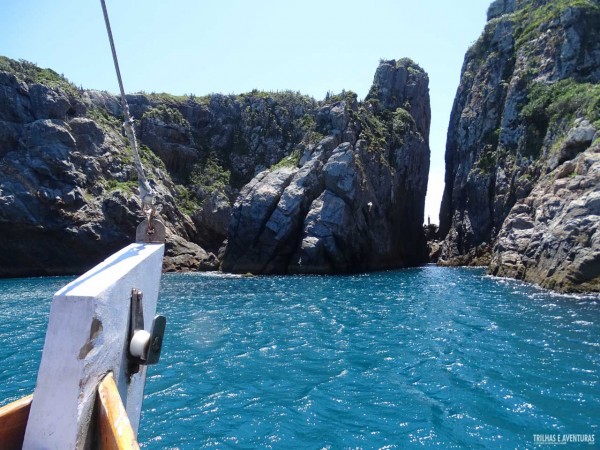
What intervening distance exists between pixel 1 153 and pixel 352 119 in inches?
1549

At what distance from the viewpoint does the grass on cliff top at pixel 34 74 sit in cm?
4950

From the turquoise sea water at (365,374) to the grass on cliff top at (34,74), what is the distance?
4028cm

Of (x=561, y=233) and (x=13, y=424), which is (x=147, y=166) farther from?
(x=13, y=424)

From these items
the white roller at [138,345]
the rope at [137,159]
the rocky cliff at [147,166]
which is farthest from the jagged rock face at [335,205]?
the white roller at [138,345]

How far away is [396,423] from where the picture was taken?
801 centimetres

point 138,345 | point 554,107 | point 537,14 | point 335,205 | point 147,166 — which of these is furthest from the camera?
point 147,166

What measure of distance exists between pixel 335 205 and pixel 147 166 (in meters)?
29.7

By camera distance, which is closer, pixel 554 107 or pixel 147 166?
pixel 554 107

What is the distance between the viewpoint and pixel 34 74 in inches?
2047

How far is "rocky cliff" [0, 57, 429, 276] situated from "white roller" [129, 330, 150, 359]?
39660 millimetres

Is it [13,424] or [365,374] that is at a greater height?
[13,424]

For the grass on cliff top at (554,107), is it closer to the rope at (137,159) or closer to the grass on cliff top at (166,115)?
the rope at (137,159)

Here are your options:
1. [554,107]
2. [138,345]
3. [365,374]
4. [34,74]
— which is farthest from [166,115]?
[138,345]

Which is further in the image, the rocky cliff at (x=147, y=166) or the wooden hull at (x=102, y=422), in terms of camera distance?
the rocky cliff at (x=147, y=166)
